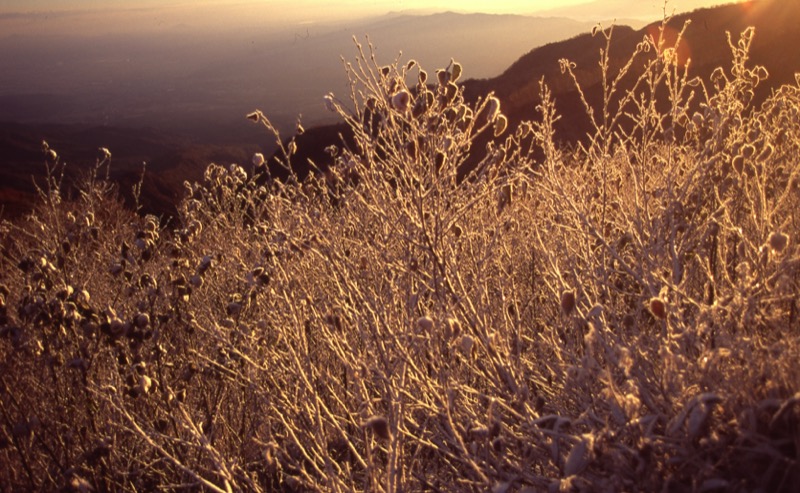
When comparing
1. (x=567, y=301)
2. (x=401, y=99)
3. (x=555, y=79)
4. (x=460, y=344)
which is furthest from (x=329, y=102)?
(x=555, y=79)

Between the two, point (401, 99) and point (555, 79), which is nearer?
point (401, 99)

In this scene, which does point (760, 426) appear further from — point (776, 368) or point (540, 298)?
point (540, 298)

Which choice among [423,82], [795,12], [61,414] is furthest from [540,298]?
[795,12]

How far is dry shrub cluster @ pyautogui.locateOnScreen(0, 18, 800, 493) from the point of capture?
1366 millimetres

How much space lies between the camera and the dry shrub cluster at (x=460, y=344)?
1.37 meters

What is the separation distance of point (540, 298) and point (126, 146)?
5480 centimetres

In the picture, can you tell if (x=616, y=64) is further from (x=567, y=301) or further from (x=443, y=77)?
(x=567, y=301)

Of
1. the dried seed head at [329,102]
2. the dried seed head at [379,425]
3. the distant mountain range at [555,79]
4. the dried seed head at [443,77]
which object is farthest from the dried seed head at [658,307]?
the distant mountain range at [555,79]

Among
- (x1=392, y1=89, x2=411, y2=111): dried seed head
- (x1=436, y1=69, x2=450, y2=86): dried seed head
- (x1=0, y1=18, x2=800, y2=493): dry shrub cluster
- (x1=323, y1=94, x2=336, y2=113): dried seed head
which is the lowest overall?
(x1=0, y1=18, x2=800, y2=493): dry shrub cluster

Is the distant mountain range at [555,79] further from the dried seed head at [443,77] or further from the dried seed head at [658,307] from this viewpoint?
the dried seed head at [658,307]

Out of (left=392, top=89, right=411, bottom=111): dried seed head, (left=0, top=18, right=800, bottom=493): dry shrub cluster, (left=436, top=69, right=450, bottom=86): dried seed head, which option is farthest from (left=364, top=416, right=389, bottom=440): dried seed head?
(left=436, top=69, right=450, bottom=86): dried seed head

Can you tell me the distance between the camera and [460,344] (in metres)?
1.85

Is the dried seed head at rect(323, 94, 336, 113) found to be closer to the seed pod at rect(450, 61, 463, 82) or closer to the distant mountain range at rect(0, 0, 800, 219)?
the seed pod at rect(450, 61, 463, 82)

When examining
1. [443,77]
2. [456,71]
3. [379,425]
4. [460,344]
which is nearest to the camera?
[379,425]
